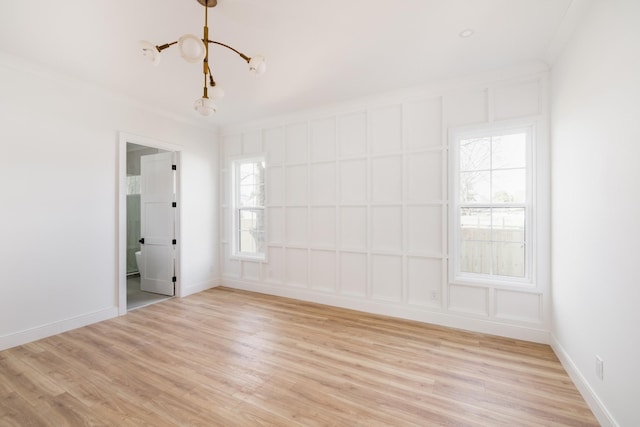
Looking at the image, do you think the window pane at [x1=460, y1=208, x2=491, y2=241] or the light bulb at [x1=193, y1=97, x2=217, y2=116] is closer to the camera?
the light bulb at [x1=193, y1=97, x2=217, y2=116]

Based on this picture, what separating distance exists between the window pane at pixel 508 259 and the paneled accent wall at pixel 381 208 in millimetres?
204

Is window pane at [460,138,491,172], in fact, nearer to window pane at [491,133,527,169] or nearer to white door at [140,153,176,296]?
window pane at [491,133,527,169]

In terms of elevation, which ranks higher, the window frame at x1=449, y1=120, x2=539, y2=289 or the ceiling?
the ceiling

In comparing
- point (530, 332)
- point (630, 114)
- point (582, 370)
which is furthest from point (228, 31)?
point (530, 332)

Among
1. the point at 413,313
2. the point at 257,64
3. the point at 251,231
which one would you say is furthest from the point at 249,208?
the point at 257,64

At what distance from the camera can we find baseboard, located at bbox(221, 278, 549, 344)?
2.89m

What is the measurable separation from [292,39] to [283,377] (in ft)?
9.45

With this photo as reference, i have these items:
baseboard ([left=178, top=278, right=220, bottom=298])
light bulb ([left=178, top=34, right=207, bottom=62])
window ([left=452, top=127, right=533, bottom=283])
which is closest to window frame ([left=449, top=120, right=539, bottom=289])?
window ([left=452, top=127, right=533, bottom=283])

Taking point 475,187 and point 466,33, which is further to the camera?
point 475,187

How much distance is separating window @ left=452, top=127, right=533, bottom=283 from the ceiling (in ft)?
2.66

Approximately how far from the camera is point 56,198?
3.06 metres

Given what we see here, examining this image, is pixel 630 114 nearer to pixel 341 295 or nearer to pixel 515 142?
pixel 515 142

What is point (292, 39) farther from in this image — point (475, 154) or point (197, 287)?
point (197, 287)

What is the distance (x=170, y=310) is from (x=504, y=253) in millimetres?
4285
